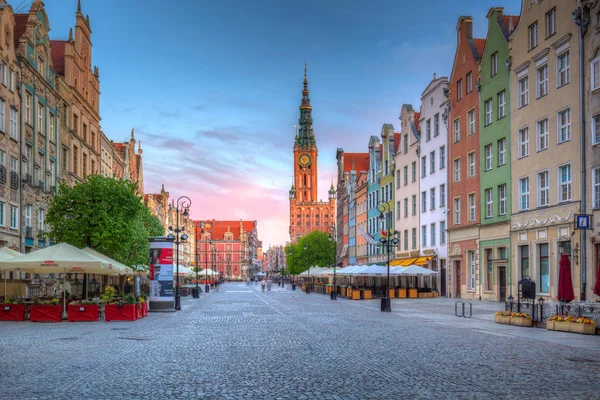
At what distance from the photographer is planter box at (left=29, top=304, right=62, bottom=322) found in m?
27.1

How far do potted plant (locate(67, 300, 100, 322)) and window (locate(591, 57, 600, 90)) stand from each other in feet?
76.2

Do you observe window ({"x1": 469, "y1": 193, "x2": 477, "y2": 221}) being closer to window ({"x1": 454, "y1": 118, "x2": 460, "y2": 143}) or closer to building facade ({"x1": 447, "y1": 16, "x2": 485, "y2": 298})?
building facade ({"x1": 447, "y1": 16, "x2": 485, "y2": 298})

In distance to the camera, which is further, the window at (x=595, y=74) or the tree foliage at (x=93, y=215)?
the tree foliage at (x=93, y=215)

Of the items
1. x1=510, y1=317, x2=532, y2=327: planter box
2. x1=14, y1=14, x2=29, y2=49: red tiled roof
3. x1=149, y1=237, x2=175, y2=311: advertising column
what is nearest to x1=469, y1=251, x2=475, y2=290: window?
x1=149, y1=237, x2=175, y2=311: advertising column

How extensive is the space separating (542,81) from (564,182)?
19.3 ft

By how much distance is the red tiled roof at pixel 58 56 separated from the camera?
51375mm

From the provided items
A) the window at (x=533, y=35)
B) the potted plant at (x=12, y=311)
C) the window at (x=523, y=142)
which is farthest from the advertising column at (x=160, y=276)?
the window at (x=533, y=35)

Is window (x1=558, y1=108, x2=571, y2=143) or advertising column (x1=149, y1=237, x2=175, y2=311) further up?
window (x1=558, y1=108, x2=571, y2=143)

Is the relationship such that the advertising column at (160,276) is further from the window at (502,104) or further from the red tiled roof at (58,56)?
the window at (502,104)

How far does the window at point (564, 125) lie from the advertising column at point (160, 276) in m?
21.0

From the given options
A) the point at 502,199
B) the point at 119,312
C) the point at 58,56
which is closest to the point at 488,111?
the point at 502,199

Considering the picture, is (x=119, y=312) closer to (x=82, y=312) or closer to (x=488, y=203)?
(x=82, y=312)

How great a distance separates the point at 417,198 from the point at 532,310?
34.6 metres

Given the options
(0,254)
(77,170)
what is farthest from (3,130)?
(77,170)
